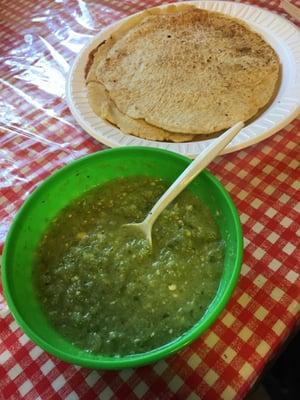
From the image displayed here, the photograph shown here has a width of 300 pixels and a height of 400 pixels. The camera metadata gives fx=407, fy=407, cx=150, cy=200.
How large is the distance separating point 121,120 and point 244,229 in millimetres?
456

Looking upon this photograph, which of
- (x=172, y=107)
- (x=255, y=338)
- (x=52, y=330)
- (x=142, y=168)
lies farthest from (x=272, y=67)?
(x=52, y=330)

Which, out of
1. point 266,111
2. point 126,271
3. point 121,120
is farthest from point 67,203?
point 266,111

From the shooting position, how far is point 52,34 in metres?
1.52

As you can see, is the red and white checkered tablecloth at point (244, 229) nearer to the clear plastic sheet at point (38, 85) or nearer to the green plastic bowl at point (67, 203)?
the clear plastic sheet at point (38, 85)

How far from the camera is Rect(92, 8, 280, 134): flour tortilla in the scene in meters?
1.06

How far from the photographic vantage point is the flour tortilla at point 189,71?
1.06m

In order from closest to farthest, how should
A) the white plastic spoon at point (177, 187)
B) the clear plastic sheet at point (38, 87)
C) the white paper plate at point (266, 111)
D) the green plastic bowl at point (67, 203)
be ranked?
the green plastic bowl at point (67, 203), the white plastic spoon at point (177, 187), the white paper plate at point (266, 111), the clear plastic sheet at point (38, 87)

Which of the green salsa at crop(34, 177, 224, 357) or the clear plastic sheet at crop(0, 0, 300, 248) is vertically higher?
the clear plastic sheet at crop(0, 0, 300, 248)

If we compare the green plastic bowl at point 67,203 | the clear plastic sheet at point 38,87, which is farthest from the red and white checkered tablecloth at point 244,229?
the green plastic bowl at point 67,203

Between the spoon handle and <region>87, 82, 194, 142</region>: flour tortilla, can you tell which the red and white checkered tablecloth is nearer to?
<region>87, 82, 194, 142</region>: flour tortilla

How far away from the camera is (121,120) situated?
3.60 feet

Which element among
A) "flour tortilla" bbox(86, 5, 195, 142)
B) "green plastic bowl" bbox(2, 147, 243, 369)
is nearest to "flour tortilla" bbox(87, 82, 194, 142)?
"flour tortilla" bbox(86, 5, 195, 142)

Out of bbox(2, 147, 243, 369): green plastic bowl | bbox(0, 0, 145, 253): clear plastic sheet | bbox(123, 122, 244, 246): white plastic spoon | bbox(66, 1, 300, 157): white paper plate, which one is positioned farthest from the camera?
bbox(0, 0, 145, 253): clear plastic sheet

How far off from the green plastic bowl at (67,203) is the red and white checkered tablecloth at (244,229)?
0.11m
